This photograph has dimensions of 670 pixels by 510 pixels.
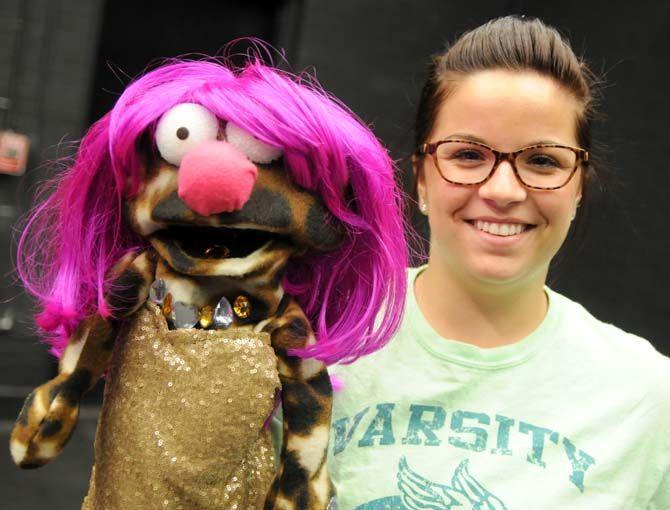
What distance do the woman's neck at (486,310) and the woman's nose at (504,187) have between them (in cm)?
16

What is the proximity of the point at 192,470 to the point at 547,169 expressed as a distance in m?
0.73

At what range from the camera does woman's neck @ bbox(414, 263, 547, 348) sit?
4.40 feet

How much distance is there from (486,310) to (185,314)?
1.90 ft

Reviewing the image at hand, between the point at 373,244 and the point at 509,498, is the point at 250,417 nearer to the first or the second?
the point at 373,244

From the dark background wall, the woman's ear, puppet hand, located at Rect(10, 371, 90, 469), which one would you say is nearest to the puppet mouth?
puppet hand, located at Rect(10, 371, 90, 469)

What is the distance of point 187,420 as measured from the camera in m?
0.98

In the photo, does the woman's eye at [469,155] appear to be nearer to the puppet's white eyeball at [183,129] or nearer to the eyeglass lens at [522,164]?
the eyeglass lens at [522,164]

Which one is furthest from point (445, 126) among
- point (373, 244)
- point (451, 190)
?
point (373, 244)

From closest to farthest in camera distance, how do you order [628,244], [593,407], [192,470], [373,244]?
[192,470]
[373,244]
[593,407]
[628,244]

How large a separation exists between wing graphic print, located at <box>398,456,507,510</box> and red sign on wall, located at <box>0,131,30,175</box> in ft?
9.75

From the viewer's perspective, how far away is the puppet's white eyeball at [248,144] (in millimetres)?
1006

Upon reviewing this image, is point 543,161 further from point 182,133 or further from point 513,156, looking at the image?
point 182,133

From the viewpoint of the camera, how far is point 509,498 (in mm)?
1172

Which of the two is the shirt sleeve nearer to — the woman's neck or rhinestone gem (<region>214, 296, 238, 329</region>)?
the woman's neck
